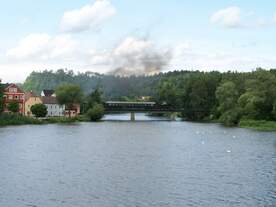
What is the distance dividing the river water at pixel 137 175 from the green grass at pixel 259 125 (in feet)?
124

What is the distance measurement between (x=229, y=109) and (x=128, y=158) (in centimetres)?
8287

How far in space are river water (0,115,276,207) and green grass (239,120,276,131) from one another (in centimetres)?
3786

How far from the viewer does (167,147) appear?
71.6m

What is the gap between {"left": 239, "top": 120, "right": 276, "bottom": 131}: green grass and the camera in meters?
112

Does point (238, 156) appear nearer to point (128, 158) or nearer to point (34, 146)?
point (128, 158)

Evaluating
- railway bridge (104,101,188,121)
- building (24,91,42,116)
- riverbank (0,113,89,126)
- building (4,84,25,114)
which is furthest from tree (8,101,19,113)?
railway bridge (104,101,188,121)

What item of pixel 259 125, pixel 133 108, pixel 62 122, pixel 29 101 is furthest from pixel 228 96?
pixel 29 101

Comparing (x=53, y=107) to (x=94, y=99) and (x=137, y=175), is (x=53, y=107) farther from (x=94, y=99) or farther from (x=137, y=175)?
(x=137, y=175)

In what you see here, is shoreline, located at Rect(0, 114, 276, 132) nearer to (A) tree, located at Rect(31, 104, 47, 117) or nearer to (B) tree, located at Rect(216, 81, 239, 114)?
(A) tree, located at Rect(31, 104, 47, 117)

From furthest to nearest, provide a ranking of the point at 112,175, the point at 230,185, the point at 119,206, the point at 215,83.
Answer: the point at 215,83 < the point at 112,175 < the point at 230,185 < the point at 119,206

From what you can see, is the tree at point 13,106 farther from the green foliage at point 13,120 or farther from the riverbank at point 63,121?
the green foliage at point 13,120

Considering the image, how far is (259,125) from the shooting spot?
11806cm

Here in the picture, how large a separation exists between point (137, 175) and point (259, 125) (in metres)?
76.6

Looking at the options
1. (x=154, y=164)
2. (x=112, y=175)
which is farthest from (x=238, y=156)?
(x=112, y=175)
